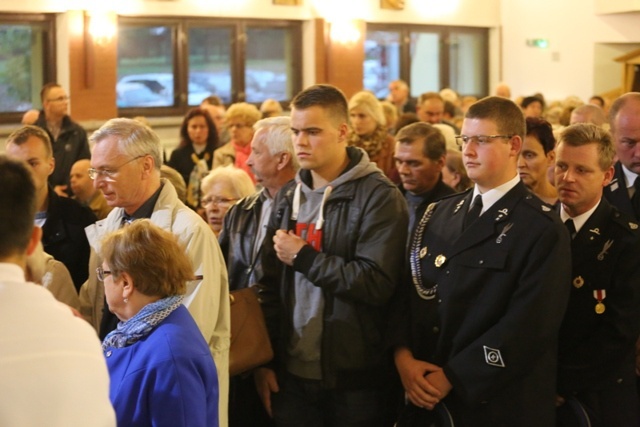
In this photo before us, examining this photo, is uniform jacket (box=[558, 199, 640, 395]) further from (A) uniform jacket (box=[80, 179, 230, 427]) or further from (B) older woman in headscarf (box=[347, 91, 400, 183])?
(B) older woman in headscarf (box=[347, 91, 400, 183])

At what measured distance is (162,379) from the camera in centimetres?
235

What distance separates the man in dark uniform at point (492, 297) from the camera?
283cm

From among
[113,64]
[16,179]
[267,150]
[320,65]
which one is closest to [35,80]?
[113,64]

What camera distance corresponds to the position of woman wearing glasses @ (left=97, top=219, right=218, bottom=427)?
7.71 feet

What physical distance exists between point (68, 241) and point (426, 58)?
10.5 m

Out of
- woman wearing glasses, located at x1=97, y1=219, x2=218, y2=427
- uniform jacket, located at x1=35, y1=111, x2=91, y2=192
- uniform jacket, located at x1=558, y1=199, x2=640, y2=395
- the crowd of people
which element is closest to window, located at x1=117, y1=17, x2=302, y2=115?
uniform jacket, located at x1=35, y1=111, x2=91, y2=192

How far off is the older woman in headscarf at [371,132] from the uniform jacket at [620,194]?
2.25 meters

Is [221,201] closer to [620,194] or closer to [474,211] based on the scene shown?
[474,211]

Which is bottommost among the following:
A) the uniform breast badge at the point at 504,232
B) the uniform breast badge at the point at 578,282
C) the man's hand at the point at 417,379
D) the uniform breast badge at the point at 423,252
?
the man's hand at the point at 417,379

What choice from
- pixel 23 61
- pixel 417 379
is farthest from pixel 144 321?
pixel 23 61

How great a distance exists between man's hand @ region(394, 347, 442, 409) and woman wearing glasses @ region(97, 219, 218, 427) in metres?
0.75

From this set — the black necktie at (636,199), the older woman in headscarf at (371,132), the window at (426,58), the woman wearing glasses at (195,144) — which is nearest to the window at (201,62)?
the window at (426,58)

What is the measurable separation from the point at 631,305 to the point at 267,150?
1493 mm

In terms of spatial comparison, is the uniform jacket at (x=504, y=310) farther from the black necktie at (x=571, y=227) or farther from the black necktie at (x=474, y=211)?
the black necktie at (x=571, y=227)
